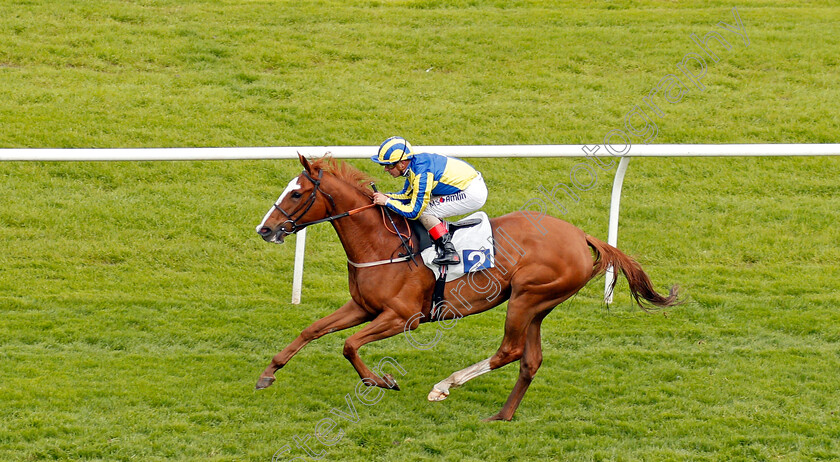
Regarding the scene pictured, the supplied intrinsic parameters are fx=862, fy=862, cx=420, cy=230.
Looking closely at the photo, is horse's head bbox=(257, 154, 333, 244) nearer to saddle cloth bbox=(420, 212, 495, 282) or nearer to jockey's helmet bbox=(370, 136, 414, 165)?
jockey's helmet bbox=(370, 136, 414, 165)

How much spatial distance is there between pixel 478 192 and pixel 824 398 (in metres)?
2.32

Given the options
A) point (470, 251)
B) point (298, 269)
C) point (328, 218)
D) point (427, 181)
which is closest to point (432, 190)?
point (427, 181)

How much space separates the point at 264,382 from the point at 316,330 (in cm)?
43

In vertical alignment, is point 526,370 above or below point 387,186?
below

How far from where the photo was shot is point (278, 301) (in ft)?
21.3

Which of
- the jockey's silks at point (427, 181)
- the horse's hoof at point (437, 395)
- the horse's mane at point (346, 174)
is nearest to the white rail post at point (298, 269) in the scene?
the horse's mane at point (346, 174)

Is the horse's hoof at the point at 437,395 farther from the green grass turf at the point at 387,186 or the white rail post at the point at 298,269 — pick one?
the white rail post at the point at 298,269

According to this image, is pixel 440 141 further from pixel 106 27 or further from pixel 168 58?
pixel 106 27

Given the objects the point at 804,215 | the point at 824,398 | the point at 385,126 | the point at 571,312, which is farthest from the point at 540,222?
the point at 385,126

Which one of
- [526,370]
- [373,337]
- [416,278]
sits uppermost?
[416,278]

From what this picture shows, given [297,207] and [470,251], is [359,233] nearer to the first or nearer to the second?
[297,207]

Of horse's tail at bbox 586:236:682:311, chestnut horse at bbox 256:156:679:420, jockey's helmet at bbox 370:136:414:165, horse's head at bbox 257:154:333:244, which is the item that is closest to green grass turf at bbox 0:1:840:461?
chestnut horse at bbox 256:156:679:420

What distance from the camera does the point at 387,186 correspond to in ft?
27.2

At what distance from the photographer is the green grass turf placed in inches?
187
